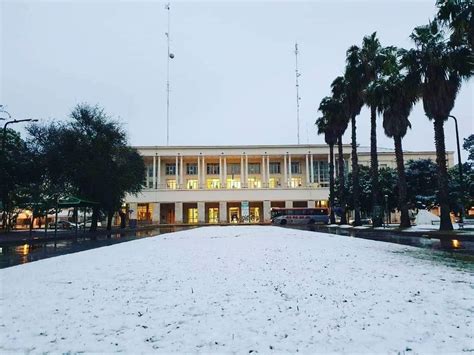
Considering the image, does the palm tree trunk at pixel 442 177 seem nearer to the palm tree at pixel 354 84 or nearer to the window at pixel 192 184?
the palm tree at pixel 354 84

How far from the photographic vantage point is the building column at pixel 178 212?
239ft

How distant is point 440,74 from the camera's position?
24.9m

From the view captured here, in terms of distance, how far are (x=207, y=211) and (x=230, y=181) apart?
27.2 ft

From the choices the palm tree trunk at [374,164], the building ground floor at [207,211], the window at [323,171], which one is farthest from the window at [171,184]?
the palm tree trunk at [374,164]

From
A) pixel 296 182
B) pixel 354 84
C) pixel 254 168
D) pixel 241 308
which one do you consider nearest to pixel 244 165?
pixel 254 168

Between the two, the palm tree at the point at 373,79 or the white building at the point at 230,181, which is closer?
the palm tree at the point at 373,79

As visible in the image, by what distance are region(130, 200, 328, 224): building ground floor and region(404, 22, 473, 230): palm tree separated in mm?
46631

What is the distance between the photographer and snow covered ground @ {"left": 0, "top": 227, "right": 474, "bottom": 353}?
14.7 feet

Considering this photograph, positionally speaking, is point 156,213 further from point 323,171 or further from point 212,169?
point 323,171

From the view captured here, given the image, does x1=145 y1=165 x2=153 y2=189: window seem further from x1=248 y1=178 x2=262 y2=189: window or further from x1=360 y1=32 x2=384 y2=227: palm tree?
x1=360 y1=32 x2=384 y2=227: palm tree

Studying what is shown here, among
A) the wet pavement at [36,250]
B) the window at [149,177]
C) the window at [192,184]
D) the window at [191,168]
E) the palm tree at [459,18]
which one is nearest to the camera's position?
the wet pavement at [36,250]

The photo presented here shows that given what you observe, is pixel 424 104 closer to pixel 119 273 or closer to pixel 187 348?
pixel 119 273

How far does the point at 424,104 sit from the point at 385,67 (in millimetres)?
7193

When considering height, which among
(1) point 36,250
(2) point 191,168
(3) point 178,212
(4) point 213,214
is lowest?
(1) point 36,250
